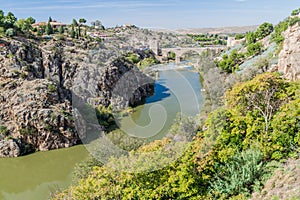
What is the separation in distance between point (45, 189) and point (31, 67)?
12.7 meters

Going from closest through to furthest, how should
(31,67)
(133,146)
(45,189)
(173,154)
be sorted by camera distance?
(173,154) < (133,146) < (45,189) < (31,67)

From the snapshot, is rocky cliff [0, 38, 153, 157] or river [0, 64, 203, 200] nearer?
river [0, 64, 203, 200]

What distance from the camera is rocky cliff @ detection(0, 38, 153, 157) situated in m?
18.0

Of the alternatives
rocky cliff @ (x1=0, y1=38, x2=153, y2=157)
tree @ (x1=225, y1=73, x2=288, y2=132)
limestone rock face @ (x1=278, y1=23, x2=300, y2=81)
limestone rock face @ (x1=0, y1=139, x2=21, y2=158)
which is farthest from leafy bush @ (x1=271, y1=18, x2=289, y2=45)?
limestone rock face @ (x1=0, y1=139, x2=21, y2=158)

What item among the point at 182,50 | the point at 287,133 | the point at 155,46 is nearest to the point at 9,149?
the point at 287,133

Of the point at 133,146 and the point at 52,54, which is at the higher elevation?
the point at 52,54

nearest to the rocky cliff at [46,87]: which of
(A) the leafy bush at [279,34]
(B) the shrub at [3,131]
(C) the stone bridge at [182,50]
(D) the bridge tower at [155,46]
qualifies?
(B) the shrub at [3,131]

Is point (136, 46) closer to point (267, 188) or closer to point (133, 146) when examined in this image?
point (133, 146)

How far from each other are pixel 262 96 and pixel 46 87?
15.3m

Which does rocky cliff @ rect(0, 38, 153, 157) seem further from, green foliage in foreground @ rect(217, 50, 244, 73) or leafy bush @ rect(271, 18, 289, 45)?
leafy bush @ rect(271, 18, 289, 45)

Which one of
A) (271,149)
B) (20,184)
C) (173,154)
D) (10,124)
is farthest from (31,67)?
(271,149)

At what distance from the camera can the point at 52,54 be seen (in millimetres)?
26453

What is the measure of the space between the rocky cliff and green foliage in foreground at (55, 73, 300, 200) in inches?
383

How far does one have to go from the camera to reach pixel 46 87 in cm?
1992
